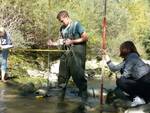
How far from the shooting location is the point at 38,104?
9.52 meters

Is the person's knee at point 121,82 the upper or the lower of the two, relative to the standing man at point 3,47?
lower

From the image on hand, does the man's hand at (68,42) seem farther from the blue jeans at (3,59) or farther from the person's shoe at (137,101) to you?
the blue jeans at (3,59)

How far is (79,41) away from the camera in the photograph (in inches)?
370

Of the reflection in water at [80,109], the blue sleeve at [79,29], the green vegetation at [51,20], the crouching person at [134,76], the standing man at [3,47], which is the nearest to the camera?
the crouching person at [134,76]

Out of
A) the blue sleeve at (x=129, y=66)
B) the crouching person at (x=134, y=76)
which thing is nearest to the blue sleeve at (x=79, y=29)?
Answer: the crouching person at (x=134, y=76)

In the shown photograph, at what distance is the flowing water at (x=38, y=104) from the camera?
8.80 meters

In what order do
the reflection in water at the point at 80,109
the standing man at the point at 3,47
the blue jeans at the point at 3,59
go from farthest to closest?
the blue jeans at the point at 3,59, the standing man at the point at 3,47, the reflection in water at the point at 80,109

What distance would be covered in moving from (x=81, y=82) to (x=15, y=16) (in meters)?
9.58

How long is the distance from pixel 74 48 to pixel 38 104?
1.36 m

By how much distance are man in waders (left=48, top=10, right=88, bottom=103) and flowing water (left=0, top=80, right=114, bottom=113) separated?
1.45 feet

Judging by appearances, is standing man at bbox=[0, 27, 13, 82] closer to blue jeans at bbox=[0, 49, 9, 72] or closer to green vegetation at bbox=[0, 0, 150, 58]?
blue jeans at bbox=[0, 49, 9, 72]

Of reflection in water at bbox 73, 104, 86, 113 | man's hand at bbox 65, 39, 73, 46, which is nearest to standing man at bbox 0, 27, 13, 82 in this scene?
man's hand at bbox 65, 39, 73, 46

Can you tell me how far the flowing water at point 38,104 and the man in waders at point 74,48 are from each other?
44cm

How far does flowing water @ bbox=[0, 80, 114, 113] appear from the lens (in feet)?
28.9
